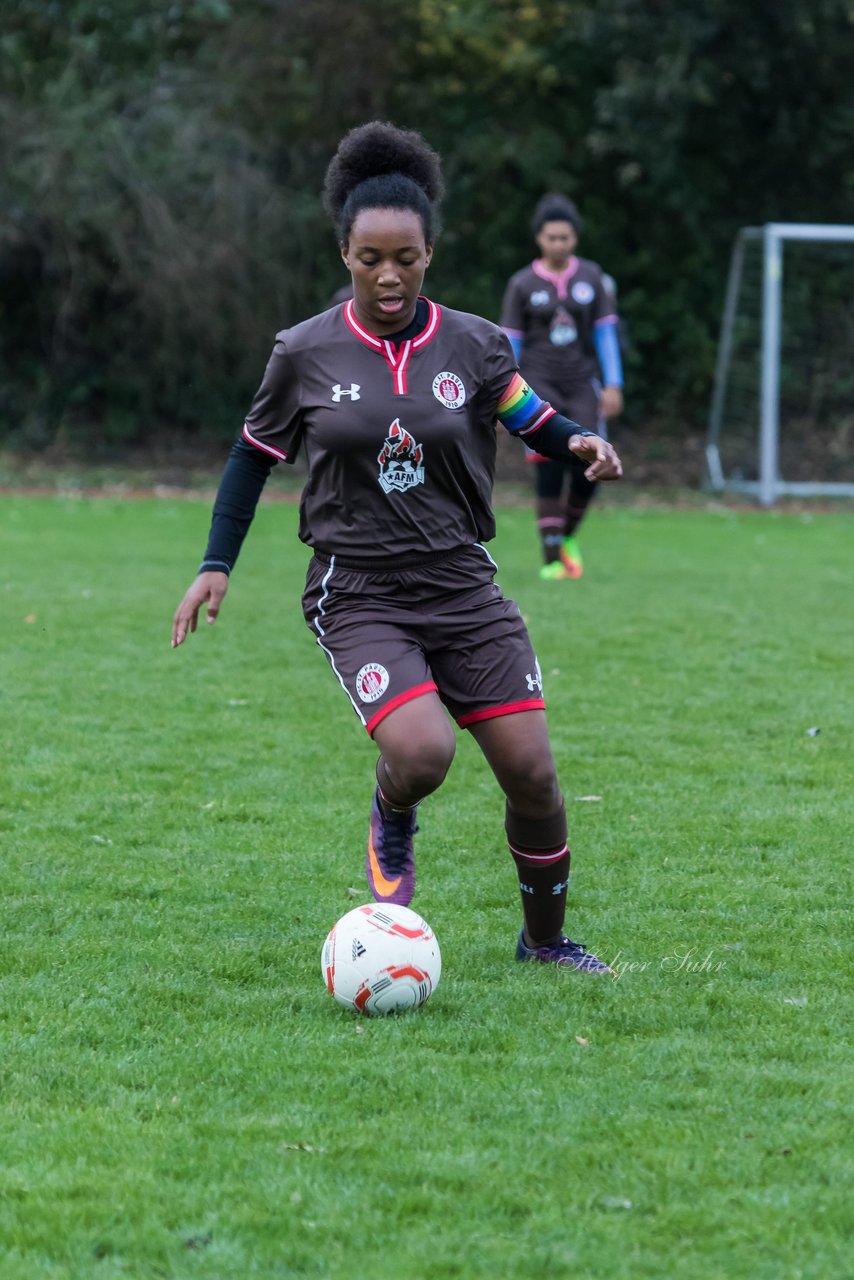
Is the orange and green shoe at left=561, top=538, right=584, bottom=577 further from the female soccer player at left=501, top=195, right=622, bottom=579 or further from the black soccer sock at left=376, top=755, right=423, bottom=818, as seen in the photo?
the black soccer sock at left=376, top=755, right=423, bottom=818

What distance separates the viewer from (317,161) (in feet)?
80.2

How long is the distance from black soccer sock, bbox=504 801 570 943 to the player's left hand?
2.84 ft

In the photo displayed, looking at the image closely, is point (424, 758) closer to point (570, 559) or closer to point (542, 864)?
A: point (542, 864)

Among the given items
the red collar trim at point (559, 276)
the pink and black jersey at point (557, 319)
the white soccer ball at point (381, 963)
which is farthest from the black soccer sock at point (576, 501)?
the white soccer ball at point (381, 963)

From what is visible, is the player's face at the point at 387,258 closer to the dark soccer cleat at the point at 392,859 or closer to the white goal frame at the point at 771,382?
the dark soccer cleat at the point at 392,859

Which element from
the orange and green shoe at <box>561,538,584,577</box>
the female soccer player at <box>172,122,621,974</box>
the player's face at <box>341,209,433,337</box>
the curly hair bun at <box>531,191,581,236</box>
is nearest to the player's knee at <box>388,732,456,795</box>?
the female soccer player at <box>172,122,621,974</box>

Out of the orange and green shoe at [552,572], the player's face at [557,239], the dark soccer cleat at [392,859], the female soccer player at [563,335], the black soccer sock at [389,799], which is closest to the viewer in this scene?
the black soccer sock at [389,799]

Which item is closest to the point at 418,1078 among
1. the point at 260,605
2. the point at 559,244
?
the point at 260,605

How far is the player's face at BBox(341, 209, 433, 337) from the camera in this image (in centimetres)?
425

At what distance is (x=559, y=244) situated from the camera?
1138cm

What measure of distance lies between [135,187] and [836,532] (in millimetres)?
10356

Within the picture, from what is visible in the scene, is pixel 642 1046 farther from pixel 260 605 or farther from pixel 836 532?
pixel 836 532

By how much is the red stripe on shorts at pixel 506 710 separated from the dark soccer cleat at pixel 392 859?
1.74ft

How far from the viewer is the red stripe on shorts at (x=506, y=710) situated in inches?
170
